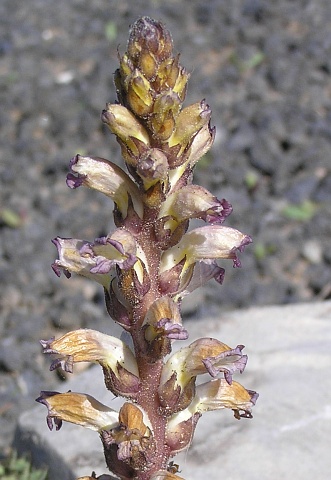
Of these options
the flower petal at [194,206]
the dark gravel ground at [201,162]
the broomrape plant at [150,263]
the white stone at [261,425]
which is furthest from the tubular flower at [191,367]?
the dark gravel ground at [201,162]

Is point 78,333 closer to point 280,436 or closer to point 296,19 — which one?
point 280,436

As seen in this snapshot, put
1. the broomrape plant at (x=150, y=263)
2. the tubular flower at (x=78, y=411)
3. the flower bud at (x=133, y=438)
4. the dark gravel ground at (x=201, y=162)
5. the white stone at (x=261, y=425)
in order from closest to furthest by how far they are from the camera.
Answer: the broomrape plant at (x=150, y=263) < the flower bud at (x=133, y=438) < the tubular flower at (x=78, y=411) < the white stone at (x=261, y=425) < the dark gravel ground at (x=201, y=162)

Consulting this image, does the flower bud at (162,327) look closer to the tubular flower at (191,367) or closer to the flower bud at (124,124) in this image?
the tubular flower at (191,367)

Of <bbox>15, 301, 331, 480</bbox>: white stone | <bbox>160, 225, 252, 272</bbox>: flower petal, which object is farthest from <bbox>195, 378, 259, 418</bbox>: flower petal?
<bbox>15, 301, 331, 480</bbox>: white stone

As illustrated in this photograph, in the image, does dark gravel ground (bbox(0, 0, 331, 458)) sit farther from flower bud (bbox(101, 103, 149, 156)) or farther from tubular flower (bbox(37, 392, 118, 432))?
flower bud (bbox(101, 103, 149, 156))

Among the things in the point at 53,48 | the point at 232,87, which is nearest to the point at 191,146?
the point at 232,87

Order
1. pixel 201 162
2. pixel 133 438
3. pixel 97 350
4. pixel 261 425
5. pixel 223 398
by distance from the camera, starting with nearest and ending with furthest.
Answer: pixel 133 438 < pixel 97 350 < pixel 223 398 < pixel 261 425 < pixel 201 162

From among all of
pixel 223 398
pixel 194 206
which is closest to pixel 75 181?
pixel 194 206

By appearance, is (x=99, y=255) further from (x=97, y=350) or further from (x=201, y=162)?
(x=201, y=162)
